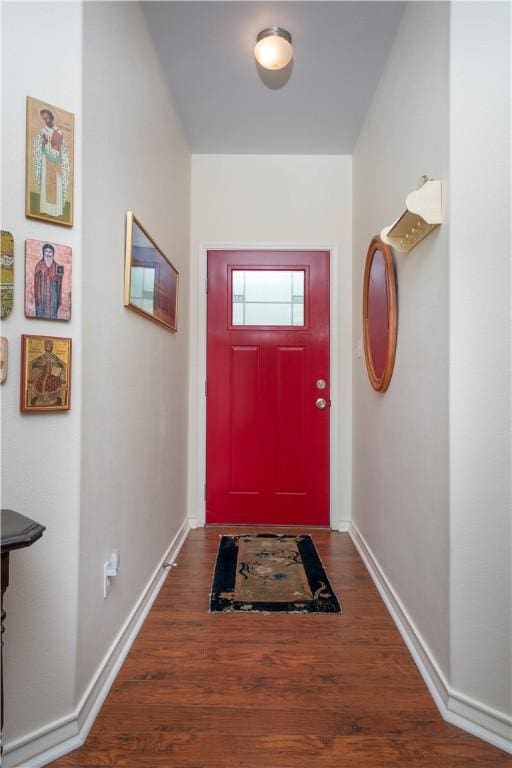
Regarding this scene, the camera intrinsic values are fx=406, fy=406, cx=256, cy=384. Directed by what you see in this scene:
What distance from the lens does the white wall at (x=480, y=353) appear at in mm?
1200

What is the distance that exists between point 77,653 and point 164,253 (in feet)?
5.93

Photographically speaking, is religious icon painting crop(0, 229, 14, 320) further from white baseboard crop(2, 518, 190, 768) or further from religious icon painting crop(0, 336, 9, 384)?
white baseboard crop(2, 518, 190, 768)

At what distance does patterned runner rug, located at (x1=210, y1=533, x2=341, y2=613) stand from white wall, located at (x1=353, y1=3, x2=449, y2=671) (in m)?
0.37

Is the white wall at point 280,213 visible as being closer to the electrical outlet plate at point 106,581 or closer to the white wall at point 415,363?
the white wall at point 415,363

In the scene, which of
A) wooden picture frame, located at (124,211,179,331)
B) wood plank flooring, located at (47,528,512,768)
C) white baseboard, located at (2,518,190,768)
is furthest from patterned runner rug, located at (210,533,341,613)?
wooden picture frame, located at (124,211,179,331)

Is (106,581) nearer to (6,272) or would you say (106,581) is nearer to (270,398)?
(6,272)

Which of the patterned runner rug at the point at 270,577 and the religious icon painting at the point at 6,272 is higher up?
the religious icon painting at the point at 6,272

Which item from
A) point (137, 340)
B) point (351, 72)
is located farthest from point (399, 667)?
point (351, 72)

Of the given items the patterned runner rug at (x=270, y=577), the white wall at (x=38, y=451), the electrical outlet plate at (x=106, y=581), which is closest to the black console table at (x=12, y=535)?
the white wall at (x=38, y=451)

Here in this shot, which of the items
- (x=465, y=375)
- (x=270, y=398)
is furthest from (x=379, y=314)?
(x=270, y=398)

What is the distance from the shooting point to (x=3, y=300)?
3.47 feet

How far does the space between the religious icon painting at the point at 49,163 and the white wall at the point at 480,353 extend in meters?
1.18

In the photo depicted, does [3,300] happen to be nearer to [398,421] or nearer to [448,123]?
[448,123]

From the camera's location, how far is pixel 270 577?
2178 millimetres
